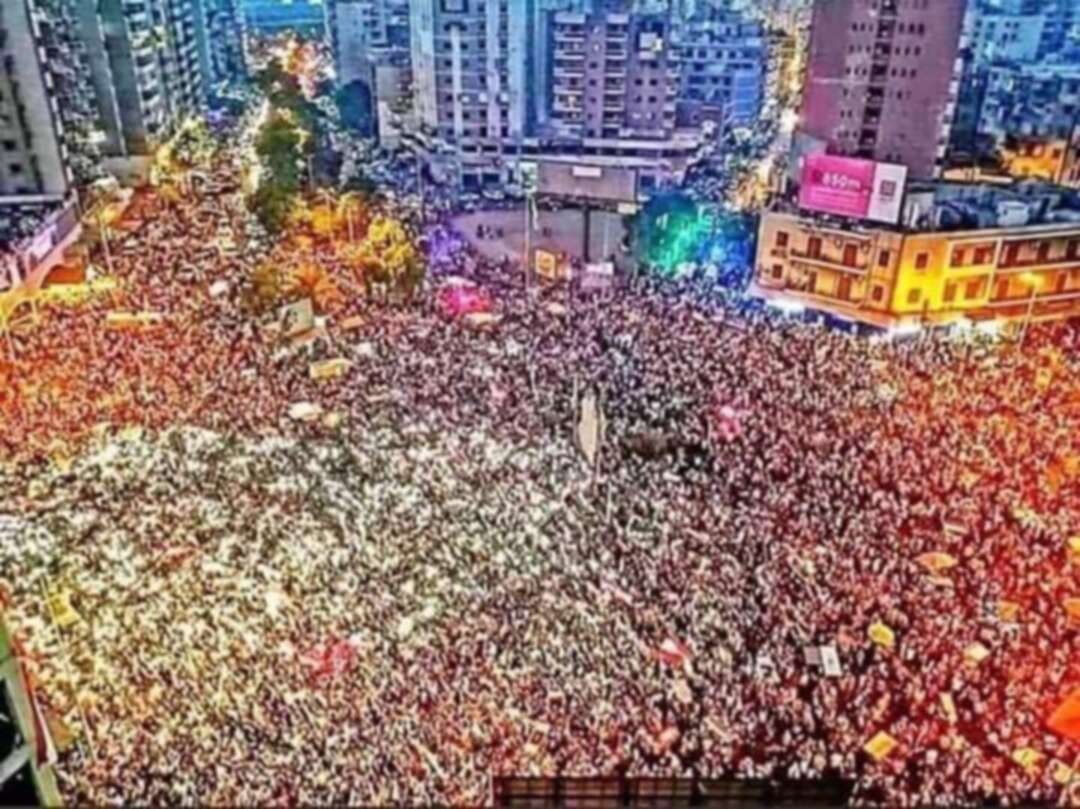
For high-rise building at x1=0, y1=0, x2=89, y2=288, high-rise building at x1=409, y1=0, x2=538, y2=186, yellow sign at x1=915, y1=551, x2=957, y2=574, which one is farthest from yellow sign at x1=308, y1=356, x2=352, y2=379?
high-rise building at x1=409, y1=0, x2=538, y2=186

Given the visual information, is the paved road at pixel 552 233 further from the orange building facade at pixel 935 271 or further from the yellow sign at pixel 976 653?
the yellow sign at pixel 976 653

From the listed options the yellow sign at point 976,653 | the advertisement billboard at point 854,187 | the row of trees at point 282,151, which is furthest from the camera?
the row of trees at point 282,151

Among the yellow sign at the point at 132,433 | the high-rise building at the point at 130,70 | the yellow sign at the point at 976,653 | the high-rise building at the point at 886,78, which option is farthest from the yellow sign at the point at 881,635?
the high-rise building at the point at 130,70

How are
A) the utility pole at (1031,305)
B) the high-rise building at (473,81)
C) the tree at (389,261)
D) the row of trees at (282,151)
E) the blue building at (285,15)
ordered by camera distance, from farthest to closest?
1. the blue building at (285,15)
2. the high-rise building at (473,81)
3. the row of trees at (282,151)
4. the tree at (389,261)
5. the utility pole at (1031,305)

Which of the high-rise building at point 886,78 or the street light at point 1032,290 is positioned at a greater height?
the high-rise building at point 886,78

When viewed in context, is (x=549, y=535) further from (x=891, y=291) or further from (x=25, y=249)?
(x=25, y=249)

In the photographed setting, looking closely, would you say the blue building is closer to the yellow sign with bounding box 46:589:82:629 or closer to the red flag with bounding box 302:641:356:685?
the yellow sign with bounding box 46:589:82:629

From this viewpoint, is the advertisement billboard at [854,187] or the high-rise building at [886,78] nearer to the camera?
the advertisement billboard at [854,187]
